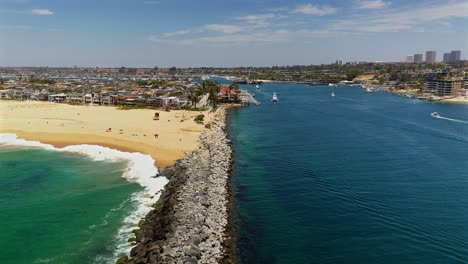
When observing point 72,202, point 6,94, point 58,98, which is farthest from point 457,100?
point 6,94

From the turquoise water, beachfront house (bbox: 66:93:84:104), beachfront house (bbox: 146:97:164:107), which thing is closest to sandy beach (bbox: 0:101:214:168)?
the turquoise water

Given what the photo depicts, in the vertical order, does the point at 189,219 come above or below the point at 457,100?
below

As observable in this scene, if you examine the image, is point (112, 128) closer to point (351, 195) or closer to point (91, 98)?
point (351, 195)

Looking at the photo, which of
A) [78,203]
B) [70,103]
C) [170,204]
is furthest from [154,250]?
[70,103]

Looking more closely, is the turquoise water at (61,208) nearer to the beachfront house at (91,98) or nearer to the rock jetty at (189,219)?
the rock jetty at (189,219)

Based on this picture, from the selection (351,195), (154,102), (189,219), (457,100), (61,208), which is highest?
(457,100)

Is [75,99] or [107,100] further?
[75,99]

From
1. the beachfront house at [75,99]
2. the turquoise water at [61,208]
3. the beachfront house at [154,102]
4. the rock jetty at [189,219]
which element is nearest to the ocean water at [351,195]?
the rock jetty at [189,219]
